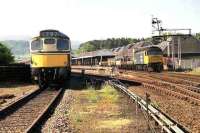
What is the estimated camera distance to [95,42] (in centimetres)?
19675

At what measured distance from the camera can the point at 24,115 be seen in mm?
15227

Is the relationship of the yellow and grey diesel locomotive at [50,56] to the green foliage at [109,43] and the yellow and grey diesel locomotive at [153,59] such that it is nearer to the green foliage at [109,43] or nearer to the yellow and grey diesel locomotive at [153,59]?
the yellow and grey diesel locomotive at [153,59]

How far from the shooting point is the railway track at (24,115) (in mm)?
12451

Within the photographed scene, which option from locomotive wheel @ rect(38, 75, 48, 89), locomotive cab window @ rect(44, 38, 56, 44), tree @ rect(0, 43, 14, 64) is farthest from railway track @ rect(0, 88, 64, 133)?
tree @ rect(0, 43, 14, 64)

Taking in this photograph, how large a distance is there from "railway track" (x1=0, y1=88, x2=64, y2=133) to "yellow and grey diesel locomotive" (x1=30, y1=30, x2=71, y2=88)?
18.1 ft

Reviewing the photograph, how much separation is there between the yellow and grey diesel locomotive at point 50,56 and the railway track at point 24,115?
5.52 meters

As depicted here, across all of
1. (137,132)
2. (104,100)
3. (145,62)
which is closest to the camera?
(137,132)

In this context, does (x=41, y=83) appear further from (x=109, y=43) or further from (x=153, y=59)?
(x=109, y=43)

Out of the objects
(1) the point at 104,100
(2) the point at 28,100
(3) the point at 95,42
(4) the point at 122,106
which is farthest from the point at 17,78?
(3) the point at 95,42

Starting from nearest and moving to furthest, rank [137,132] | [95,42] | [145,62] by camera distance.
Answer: [137,132] < [145,62] < [95,42]

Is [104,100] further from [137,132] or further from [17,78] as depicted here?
[17,78]

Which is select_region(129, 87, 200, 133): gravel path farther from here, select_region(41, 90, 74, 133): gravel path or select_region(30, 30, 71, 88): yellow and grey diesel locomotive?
select_region(30, 30, 71, 88): yellow and grey diesel locomotive

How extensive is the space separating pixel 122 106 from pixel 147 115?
392 centimetres

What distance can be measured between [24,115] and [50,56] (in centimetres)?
1123
